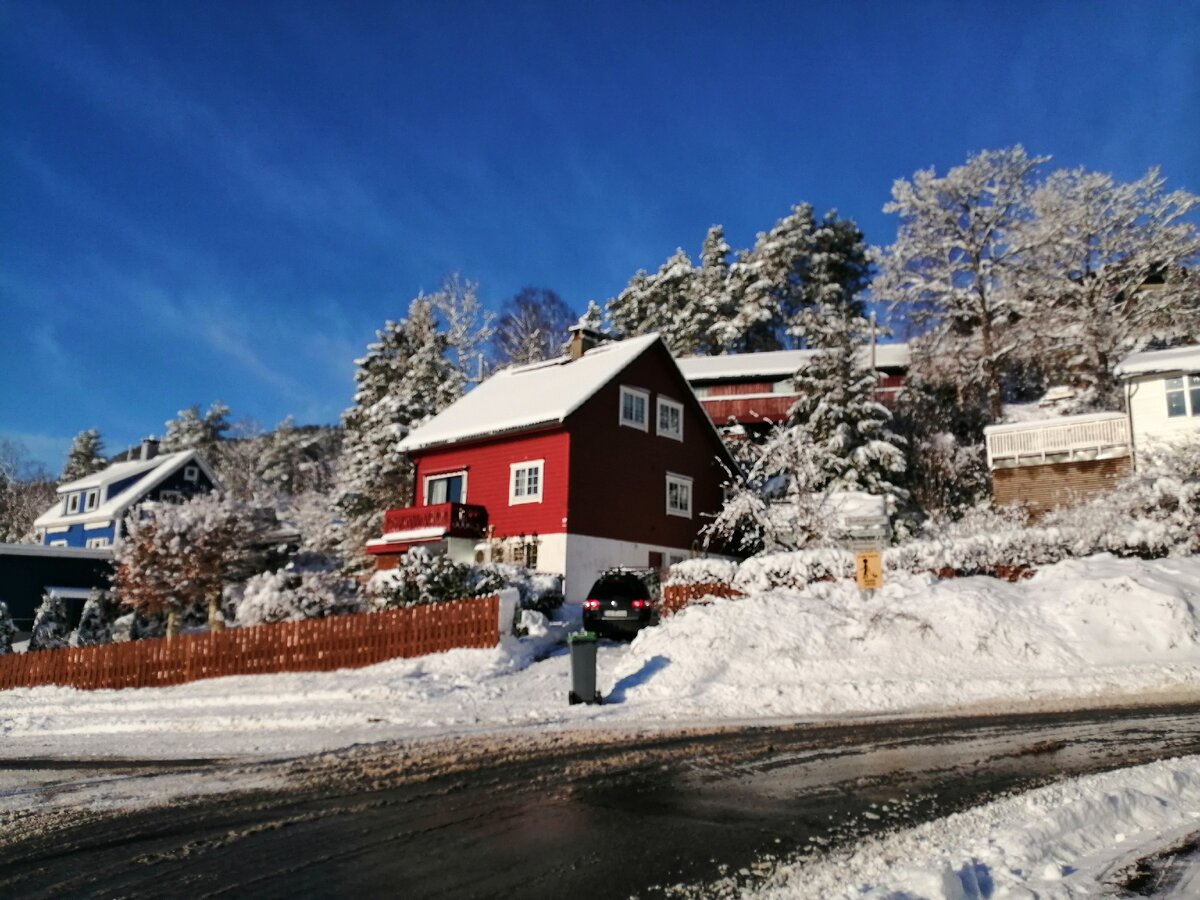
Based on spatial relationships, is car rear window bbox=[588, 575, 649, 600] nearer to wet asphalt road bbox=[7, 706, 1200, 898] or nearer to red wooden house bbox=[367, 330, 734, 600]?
red wooden house bbox=[367, 330, 734, 600]

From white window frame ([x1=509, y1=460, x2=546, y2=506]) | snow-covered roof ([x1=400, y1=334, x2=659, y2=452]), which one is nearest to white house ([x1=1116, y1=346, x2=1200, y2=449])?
snow-covered roof ([x1=400, y1=334, x2=659, y2=452])

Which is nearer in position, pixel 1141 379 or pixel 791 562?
pixel 791 562

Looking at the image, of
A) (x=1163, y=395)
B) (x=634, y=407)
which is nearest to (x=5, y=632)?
(x=634, y=407)

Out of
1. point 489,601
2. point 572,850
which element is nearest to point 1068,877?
point 572,850

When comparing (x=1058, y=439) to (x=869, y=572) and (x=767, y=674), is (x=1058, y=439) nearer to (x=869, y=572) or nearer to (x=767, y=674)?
(x=869, y=572)

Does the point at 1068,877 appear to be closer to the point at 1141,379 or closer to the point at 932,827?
the point at 932,827

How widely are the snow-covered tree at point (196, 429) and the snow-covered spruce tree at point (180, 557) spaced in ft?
201

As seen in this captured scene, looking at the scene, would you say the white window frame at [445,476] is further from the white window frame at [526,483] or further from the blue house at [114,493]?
the blue house at [114,493]

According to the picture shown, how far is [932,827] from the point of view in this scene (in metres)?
6.39

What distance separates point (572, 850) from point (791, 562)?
53.0 ft

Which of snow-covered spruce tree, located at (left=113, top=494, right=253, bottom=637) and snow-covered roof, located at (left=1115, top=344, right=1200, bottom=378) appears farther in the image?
snow-covered spruce tree, located at (left=113, top=494, right=253, bottom=637)

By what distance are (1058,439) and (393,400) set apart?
29477 mm

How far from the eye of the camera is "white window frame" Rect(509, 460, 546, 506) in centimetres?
3127

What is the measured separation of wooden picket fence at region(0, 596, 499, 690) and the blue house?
3419 centimetres
